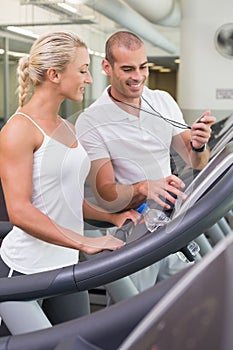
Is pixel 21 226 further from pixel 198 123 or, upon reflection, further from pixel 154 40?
pixel 154 40

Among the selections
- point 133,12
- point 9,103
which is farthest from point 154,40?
point 9,103

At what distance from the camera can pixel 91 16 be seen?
6.10 m

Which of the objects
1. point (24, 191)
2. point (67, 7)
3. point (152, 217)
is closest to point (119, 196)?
point (152, 217)

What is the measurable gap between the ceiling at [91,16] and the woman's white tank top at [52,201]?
4170 mm

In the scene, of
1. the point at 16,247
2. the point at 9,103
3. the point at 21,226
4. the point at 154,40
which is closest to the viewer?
the point at 21,226

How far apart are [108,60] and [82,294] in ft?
2.29

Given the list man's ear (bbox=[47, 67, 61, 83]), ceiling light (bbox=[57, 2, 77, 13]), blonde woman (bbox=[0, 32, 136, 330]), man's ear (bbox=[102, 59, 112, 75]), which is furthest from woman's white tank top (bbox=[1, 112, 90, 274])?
ceiling light (bbox=[57, 2, 77, 13])

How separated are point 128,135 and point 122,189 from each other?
0.63ft

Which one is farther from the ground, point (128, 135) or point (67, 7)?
point (67, 7)

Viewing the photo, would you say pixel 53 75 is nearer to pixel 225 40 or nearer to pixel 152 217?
pixel 152 217

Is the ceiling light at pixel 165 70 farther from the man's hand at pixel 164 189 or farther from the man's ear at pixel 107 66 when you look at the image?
the man's hand at pixel 164 189

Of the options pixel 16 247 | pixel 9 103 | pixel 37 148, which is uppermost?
pixel 37 148

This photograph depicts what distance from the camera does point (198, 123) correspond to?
151 cm

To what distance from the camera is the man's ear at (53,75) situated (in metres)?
1.47
